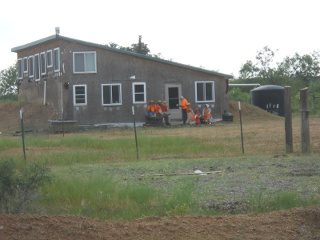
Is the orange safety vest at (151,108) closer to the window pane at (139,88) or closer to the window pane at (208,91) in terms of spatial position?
the window pane at (139,88)

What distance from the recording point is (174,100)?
134ft

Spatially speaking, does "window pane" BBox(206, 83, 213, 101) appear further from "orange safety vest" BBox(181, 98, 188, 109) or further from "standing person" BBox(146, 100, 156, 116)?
"standing person" BBox(146, 100, 156, 116)

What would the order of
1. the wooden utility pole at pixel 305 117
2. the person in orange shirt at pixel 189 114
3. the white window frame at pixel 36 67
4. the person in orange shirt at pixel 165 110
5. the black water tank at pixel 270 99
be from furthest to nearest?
the black water tank at pixel 270 99 → the white window frame at pixel 36 67 → the person in orange shirt at pixel 189 114 → the person in orange shirt at pixel 165 110 → the wooden utility pole at pixel 305 117

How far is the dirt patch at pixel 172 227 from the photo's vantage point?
303 inches

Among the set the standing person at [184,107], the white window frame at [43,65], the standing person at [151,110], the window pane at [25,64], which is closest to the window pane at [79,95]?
the white window frame at [43,65]

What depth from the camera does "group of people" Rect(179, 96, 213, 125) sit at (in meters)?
38.5

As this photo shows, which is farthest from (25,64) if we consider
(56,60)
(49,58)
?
(56,60)

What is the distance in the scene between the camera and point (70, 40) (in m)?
38.1

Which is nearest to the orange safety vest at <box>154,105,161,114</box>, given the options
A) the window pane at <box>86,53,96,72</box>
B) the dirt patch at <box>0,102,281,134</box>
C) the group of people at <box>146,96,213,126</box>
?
the group of people at <box>146,96,213,126</box>

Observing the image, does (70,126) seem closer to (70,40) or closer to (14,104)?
(70,40)

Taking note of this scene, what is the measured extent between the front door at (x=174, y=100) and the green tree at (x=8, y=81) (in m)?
29.1

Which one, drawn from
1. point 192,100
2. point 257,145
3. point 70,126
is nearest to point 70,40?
point 70,126

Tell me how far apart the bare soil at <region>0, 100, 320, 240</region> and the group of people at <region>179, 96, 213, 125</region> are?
97.1 feet

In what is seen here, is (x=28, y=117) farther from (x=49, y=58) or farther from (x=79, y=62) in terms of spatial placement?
(x=79, y=62)
